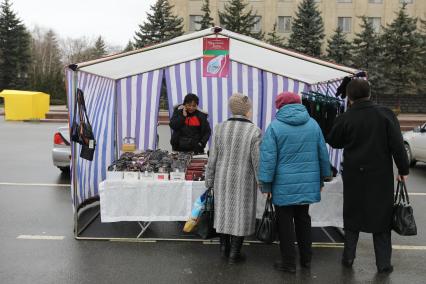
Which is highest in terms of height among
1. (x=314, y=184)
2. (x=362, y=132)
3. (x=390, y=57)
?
(x=390, y=57)

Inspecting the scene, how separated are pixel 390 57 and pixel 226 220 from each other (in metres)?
37.2

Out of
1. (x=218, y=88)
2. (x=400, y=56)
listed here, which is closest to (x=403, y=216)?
(x=218, y=88)

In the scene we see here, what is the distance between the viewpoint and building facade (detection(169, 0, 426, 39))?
4844 cm

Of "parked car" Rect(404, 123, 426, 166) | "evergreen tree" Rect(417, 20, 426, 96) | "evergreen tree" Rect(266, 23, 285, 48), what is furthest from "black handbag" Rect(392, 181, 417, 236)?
"evergreen tree" Rect(266, 23, 285, 48)

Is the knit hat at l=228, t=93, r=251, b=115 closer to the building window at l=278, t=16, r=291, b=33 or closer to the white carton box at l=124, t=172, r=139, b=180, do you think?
the white carton box at l=124, t=172, r=139, b=180

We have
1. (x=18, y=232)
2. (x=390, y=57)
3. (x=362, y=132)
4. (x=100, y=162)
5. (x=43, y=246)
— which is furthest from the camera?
(x=390, y=57)

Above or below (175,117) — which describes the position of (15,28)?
above

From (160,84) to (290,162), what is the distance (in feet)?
15.5

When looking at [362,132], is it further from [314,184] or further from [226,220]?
[226,220]

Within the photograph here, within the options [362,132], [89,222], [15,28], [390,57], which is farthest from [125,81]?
[15,28]

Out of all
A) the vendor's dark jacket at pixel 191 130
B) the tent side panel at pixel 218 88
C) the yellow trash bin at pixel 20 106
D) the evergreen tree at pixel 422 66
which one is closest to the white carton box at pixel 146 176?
the vendor's dark jacket at pixel 191 130

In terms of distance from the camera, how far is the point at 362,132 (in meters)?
4.65

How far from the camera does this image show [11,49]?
166 ft

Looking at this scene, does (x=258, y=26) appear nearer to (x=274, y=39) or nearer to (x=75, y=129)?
(x=274, y=39)
